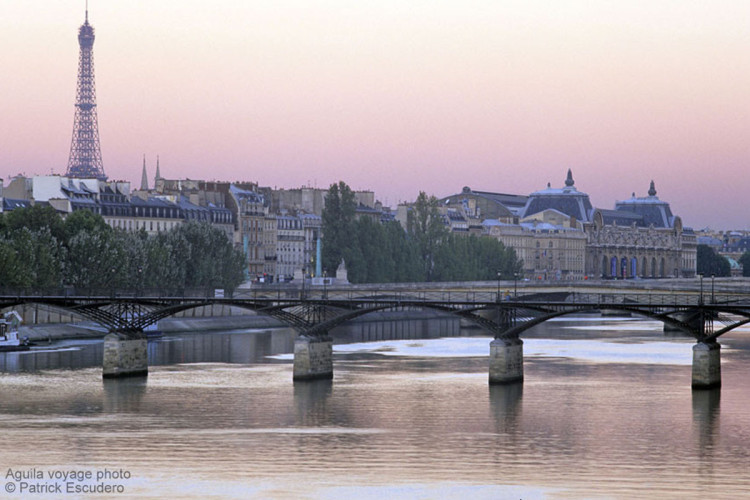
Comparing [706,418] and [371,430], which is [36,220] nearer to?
[371,430]

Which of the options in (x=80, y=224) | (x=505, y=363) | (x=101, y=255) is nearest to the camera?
(x=505, y=363)

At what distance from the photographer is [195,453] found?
5531 centimetres

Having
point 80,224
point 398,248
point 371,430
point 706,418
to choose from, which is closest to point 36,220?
point 80,224

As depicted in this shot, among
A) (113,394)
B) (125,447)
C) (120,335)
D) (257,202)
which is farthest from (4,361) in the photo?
(257,202)

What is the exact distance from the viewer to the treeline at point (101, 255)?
107m

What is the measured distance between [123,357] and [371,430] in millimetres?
23694

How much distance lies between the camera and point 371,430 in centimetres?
Answer: 6159

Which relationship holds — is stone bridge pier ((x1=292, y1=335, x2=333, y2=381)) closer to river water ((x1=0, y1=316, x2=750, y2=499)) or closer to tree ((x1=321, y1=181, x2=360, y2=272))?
river water ((x1=0, y1=316, x2=750, y2=499))

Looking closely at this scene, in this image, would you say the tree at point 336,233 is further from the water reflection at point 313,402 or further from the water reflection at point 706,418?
the water reflection at point 706,418

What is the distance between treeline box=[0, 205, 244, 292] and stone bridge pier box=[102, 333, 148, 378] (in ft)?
47.2

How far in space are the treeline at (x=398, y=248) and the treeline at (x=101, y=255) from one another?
59.2 feet

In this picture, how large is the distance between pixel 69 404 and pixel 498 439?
65.9 feet

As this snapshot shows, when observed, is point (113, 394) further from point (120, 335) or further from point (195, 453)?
point (195, 453)

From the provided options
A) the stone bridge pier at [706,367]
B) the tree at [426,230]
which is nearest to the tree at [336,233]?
the tree at [426,230]
